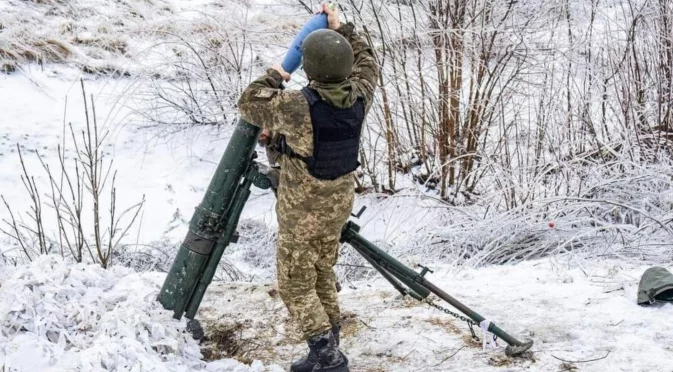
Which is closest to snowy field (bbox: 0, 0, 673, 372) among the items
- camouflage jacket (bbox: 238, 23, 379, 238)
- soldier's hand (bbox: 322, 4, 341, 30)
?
camouflage jacket (bbox: 238, 23, 379, 238)

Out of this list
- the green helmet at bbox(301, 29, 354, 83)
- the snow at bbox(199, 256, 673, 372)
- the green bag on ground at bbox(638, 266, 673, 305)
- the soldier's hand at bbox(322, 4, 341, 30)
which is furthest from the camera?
the green bag on ground at bbox(638, 266, 673, 305)

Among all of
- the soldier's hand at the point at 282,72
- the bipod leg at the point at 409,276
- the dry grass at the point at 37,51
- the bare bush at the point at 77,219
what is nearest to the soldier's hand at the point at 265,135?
the soldier's hand at the point at 282,72

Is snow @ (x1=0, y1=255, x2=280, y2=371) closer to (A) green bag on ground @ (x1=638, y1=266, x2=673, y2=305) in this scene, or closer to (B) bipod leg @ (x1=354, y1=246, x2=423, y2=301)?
(B) bipod leg @ (x1=354, y1=246, x2=423, y2=301)

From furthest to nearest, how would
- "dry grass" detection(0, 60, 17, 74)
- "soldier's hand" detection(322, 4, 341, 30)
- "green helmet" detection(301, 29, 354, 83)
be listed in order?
"dry grass" detection(0, 60, 17, 74) < "soldier's hand" detection(322, 4, 341, 30) < "green helmet" detection(301, 29, 354, 83)

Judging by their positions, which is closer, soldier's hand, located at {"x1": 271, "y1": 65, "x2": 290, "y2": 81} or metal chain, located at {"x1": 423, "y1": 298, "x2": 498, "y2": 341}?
soldier's hand, located at {"x1": 271, "y1": 65, "x2": 290, "y2": 81}

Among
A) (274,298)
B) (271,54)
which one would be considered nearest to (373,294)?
(274,298)

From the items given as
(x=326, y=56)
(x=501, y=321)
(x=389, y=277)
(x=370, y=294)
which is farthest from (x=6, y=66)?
(x=501, y=321)

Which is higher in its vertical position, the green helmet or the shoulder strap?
the green helmet

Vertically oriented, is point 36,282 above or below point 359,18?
below

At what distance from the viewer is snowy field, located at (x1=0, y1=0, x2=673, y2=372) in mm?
2705

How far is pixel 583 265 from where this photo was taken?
394 cm

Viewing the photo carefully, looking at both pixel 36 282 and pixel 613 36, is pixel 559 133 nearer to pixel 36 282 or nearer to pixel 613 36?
pixel 613 36

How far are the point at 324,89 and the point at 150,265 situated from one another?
3512 millimetres

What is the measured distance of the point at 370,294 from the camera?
3.73 meters
